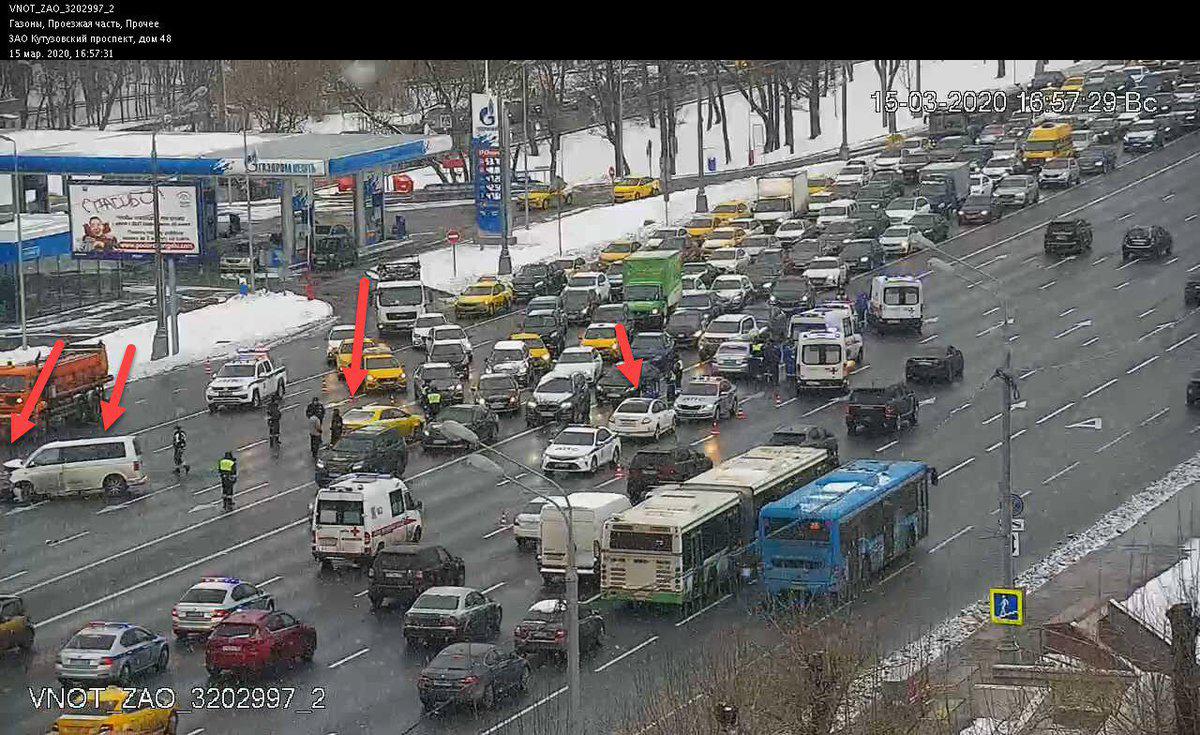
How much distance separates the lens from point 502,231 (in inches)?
2288

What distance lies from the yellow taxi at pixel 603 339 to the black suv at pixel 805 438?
9.81 m

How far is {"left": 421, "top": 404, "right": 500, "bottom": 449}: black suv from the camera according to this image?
1433 inches

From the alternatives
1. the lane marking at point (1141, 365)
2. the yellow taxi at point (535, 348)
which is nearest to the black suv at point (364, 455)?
the yellow taxi at point (535, 348)

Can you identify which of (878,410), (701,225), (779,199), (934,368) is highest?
(779,199)

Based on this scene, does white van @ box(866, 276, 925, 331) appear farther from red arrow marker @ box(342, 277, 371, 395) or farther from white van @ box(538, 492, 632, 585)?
white van @ box(538, 492, 632, 585)

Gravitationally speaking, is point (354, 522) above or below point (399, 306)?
below

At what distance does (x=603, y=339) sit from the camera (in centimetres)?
4438

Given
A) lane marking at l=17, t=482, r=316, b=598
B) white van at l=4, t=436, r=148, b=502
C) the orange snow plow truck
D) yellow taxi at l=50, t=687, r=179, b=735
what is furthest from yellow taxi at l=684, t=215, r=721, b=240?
yellow taxi at l=50, t=687, r=179, b=735

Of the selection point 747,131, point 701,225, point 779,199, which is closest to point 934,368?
point 701,225

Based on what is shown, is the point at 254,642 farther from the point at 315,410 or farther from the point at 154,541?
the point at 315,410

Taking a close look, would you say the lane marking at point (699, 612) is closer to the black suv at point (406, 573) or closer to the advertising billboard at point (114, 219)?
the black suv at point (406, 573)

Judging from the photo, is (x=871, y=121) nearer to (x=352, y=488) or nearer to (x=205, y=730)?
(x=352, y=488)

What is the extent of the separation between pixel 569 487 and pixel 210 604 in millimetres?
9006

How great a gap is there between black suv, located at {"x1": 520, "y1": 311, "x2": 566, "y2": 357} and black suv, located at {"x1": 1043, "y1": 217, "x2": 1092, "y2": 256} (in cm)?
1431
